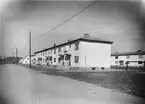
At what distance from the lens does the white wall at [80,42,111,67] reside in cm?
943

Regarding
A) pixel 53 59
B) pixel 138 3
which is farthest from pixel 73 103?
pixel 53 59

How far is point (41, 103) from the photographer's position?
6.25 feet

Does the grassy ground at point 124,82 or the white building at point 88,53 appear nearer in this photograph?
the grassy ground at point 124,82

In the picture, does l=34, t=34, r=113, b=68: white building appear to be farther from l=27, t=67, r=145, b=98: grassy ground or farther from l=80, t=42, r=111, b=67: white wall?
l=27, t=67, r=145, b=98: grassy ground

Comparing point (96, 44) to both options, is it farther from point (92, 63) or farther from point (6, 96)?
point (6, 96)

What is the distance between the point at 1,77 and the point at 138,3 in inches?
90.1

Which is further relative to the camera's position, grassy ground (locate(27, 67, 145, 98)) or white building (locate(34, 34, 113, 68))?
white building (locate(34, 34, 113, 68))

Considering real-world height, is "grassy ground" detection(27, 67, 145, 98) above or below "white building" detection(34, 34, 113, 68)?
below

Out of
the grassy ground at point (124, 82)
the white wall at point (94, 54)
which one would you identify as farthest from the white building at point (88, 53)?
the grassy ground at point (124, 82)

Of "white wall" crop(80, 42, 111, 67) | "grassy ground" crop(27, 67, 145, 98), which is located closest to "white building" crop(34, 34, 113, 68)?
"white wall" crop(80, 42, 111, 67)

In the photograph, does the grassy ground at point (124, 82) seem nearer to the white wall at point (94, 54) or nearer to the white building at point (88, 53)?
the white building at point (88, 53)

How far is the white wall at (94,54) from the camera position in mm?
9427

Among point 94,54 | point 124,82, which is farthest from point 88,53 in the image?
point 124,82

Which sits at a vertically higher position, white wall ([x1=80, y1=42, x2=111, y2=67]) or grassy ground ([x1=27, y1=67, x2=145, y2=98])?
white wall ([x1=80, y1=42, x2=111, y2=67])
